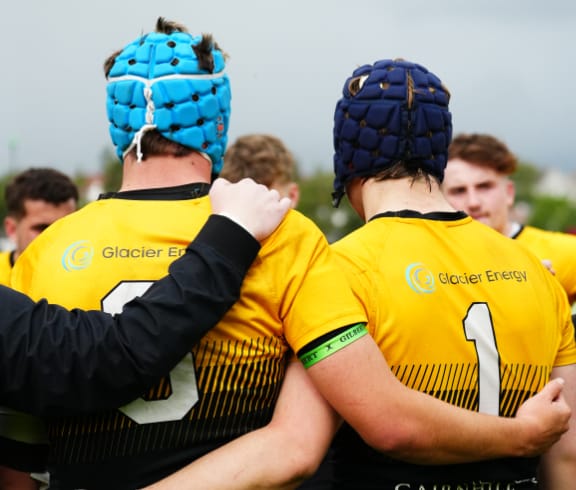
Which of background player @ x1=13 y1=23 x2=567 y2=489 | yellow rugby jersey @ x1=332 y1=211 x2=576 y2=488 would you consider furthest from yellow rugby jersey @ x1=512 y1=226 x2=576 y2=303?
background player @ x1=13 y1=23 x2=567 y2=489

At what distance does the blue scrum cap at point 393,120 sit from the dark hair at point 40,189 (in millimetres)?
3971

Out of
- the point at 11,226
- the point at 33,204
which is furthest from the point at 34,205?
the point at 11,226

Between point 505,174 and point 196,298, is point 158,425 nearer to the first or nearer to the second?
point 196,298

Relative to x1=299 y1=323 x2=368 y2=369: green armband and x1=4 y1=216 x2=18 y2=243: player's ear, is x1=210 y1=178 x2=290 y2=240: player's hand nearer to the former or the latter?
x1=299 y1=323 x2=368 y2=369: green armband

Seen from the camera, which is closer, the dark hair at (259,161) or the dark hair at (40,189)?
the dark hair at (259,161)

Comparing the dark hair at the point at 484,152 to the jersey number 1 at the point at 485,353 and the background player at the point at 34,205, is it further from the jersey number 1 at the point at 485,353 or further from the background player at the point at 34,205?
the jersey number 1 at the point at 485,353

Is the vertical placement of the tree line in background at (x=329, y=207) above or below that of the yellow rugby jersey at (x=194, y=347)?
below

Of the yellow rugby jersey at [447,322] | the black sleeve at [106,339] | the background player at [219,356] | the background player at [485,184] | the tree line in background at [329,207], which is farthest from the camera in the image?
the tree line in background at [329,207]

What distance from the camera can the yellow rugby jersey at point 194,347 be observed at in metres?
2.68

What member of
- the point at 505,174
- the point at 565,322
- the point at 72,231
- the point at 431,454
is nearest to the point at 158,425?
the point at 72,231

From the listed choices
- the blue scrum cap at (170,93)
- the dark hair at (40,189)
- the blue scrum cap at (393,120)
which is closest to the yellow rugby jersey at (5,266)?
the dark hair at (40,189)

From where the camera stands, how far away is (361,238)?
125 inches

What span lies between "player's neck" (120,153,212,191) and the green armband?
2.47ft

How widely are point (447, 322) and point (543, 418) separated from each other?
0.49 meters
